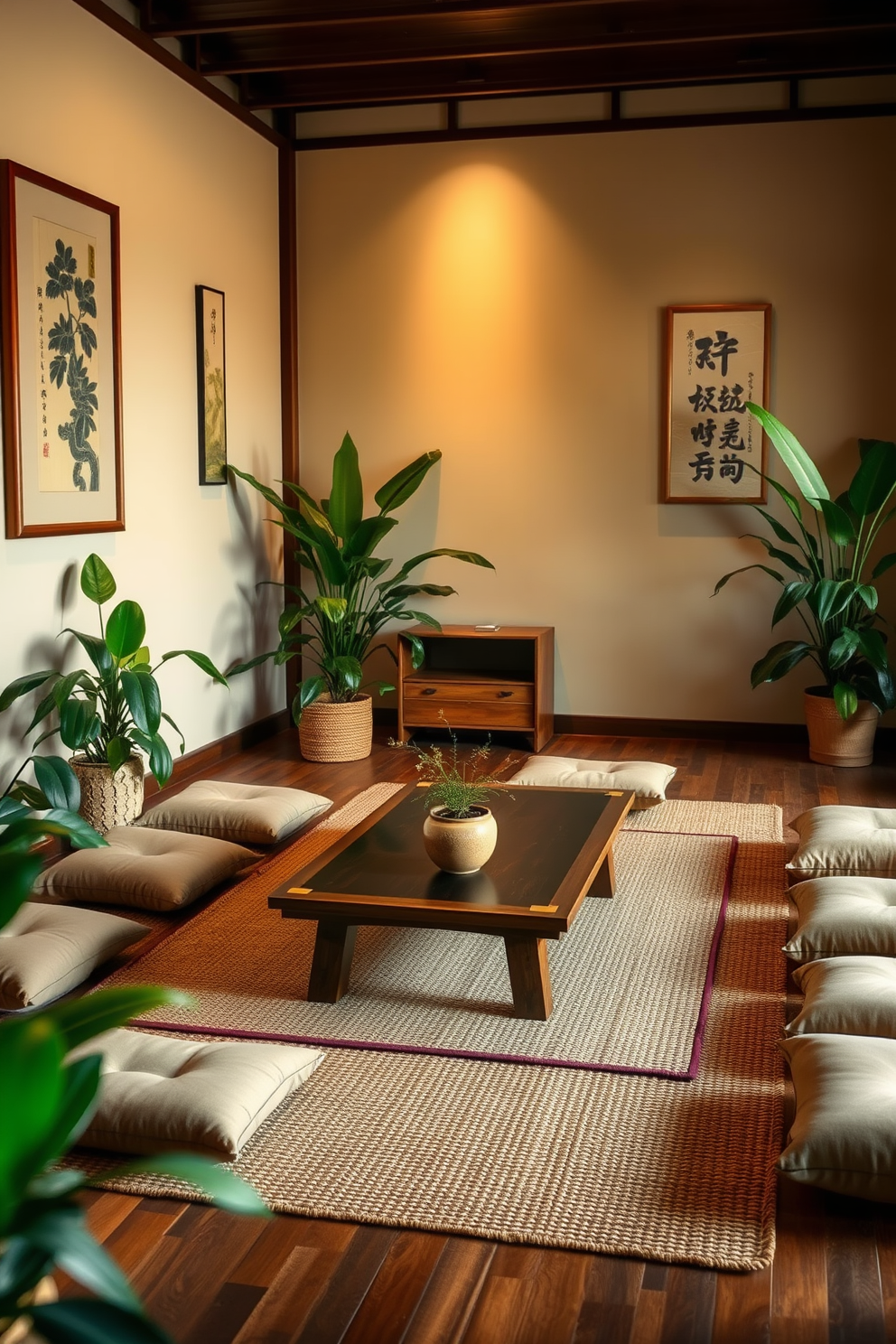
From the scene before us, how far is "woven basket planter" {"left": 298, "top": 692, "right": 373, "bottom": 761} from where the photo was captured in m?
5.56

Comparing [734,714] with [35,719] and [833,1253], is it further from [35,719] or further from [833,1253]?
[833,1253]

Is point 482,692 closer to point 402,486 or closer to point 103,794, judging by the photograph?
point 402,486

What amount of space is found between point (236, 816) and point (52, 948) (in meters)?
1.21

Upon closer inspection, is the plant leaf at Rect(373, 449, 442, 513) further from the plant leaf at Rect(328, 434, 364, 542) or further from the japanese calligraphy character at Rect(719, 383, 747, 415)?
the japanese calligraphy character at Rect(719, 383, 747, 415)

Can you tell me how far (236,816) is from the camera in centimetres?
416

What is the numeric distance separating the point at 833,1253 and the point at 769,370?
4478 millimetres

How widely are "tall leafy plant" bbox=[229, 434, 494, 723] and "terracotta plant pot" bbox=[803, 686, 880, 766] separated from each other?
5.18 ft

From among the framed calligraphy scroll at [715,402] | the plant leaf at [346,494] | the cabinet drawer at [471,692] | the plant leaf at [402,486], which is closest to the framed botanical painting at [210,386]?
the plant leaf at [346,494]

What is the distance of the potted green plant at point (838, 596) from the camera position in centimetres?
523

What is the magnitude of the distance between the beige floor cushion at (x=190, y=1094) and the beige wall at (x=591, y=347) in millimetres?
3863

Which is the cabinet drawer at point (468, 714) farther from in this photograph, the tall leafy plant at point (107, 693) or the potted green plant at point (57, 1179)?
the potted green plant at point (57, 1179)

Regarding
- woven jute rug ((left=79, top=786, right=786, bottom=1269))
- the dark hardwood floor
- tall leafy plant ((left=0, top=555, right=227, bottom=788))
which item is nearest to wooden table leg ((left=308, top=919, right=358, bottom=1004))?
woven jute rug ((left=79, top=786, right=786, bottom=1269))

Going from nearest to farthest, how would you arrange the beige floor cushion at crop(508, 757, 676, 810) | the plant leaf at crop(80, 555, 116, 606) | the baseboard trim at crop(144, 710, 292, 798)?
1. the plant leaf at crop(80, 555, 116, 606)
2. the beige floor cushion at crop(508, 757, 676, 810)
3. the baseboard trim at crop(144, 710, 292, 798)

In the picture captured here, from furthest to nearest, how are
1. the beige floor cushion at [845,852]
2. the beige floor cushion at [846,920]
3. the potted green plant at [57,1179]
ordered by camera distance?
the beige floor cushion at [845,852], the beige floor cushion at [846,920], the potted green plant at [57,1179]
